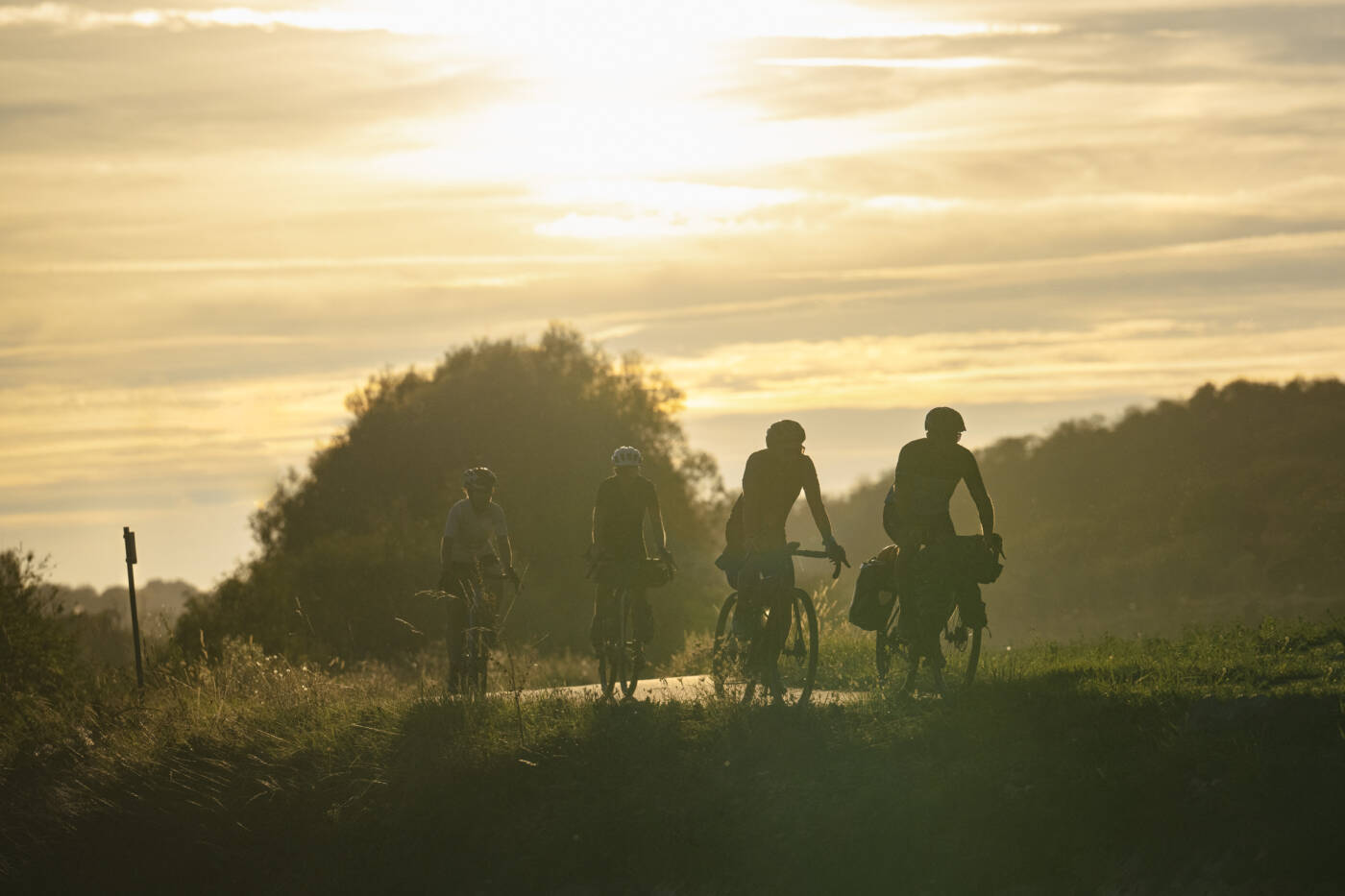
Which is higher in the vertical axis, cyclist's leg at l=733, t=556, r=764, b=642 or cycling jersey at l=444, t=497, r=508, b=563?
cycling jersey at l=444, t=497, r=508, b=563

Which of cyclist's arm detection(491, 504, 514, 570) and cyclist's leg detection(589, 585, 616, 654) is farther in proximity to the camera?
cyclist's arm detection(491, 504, 514, 570)

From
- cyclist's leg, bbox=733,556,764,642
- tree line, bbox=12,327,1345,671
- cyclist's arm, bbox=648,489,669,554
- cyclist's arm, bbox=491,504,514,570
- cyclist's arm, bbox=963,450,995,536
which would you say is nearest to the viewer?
cyclist's arm, bbox=963,450,995,536

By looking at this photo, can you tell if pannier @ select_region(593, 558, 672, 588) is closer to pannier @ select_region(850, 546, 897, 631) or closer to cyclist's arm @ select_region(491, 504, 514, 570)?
cyclist's arm @ select_region(491, 504, 514, 570)

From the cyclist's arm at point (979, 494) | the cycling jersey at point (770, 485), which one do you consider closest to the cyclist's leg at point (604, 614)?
the cycling jersey at point (770, 485)

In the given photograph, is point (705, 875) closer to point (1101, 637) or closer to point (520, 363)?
point (1101, 637)

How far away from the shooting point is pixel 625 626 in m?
14.2

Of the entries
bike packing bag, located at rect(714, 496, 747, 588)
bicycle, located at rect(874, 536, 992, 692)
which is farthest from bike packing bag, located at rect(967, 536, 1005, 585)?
bike packing bag, located at rect(714, 496, 747, 588)

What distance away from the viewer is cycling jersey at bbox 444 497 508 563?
1445cm

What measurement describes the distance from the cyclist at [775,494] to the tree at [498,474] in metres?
26.9

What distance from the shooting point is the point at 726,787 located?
1160 centimetres

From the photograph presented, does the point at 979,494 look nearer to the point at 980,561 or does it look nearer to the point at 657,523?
the point at 980,561

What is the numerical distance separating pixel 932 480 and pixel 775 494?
1.31m

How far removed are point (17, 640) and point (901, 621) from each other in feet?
69.2

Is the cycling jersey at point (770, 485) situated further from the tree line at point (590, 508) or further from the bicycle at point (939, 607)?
the tree line at point (590, 508)
